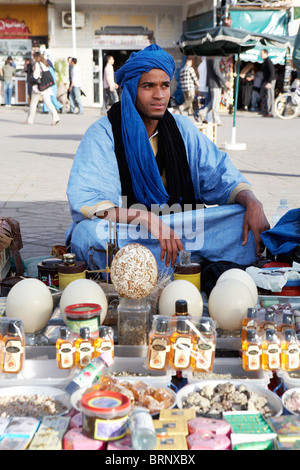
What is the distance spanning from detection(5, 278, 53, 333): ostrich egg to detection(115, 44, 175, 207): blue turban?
39.1 inches

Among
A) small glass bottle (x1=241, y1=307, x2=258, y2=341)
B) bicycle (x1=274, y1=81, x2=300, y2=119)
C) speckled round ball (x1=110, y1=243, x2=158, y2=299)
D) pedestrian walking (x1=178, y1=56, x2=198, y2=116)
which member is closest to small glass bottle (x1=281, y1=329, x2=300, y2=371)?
small glass bottle (x1=241, y1=307, x2=258, y2=341)

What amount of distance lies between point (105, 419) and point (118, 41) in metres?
20.1

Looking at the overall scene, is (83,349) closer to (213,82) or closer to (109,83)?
(213,82)

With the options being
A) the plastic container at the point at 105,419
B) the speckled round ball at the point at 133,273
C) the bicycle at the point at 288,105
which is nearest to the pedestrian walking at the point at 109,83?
the bicycle at the point at 288,105

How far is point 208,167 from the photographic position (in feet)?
11.0

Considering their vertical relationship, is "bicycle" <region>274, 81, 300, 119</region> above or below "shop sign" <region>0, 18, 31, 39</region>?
below

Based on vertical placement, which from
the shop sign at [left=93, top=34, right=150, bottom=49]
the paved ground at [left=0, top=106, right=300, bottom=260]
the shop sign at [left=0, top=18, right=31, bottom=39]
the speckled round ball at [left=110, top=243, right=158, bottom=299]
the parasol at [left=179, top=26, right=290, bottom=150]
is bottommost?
the paved ground at [left=0, top=106, right=300, bottom=260]

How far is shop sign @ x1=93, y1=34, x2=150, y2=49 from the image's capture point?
20.2 meters

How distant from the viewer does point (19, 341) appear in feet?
6.67

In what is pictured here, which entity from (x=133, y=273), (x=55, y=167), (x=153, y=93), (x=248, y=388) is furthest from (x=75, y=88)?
(x=248, y=388)

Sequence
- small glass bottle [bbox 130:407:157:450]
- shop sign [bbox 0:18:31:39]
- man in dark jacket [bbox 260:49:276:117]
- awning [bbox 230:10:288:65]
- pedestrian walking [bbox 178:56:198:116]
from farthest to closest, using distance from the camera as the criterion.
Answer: shop sign [bbox 0:18:31:39]
awning [bbox 230:10:288:65]
man in dark jacket [bbox 260:49:276:117]
pedestrian walking [bbox 178:56:198:116]
small glass bottle [bbox 130:407:157:450]

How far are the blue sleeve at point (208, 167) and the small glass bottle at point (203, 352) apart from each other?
56.2 inches

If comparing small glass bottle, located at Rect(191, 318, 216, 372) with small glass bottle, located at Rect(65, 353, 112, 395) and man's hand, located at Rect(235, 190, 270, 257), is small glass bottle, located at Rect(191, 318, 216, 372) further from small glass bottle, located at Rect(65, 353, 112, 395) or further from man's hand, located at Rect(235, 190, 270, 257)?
man's hand, located at Rect(235, 190, 270, 257)
